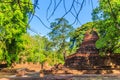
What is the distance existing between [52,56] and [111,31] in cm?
4623

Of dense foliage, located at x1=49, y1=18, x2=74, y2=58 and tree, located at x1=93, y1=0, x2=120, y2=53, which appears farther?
dense foliage, located at x1=49, y1=18, x2=74, y2=58

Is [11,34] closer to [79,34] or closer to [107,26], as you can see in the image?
[107,26]

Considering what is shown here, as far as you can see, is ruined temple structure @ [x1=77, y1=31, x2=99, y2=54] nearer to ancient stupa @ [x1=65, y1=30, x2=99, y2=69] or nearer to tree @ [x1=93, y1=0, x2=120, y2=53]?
ancient stupa @ [x1=65, y1=30, x2=99, y2=69]

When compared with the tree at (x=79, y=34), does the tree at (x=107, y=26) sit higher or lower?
lower

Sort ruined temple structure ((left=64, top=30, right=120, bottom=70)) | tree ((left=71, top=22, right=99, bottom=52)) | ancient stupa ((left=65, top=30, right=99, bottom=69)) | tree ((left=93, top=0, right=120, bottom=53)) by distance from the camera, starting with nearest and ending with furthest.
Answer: tree ((left=93, top=0, right=120, bottom=53)), ruined temple structure ((left=64, top=30, right=120, bottom=70)), ancient stupa ((left=65, top=30, right=99, bottom=69)), tree ((left=71, top=22, right=99, bottom=52))

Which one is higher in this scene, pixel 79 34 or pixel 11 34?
pixel 79 34

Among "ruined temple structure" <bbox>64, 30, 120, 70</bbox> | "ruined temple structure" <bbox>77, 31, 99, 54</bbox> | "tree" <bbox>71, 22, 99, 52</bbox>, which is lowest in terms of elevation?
"ruined temple structure" <bbox>64, 30, 120, 70</bbox>

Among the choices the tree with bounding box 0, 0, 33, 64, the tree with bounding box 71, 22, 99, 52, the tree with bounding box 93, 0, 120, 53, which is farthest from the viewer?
the tree with bounding box 71, 22, 99, 52

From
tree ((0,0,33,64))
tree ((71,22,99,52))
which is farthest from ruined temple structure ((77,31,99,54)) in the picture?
tree ((71,22,99,52))

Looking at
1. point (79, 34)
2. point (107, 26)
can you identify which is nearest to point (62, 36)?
point (79, 34)

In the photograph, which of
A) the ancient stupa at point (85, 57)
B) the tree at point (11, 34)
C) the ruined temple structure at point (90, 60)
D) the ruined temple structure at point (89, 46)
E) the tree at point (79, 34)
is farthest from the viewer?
the tree at point (79, 34)

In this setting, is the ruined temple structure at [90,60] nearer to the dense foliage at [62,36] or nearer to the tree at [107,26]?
the tree at [107,26]

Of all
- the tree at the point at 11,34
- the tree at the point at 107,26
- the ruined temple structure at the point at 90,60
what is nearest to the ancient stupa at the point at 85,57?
the ruined temple structure at the point at 90,60

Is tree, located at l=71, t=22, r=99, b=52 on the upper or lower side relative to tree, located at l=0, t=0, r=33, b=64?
upper
